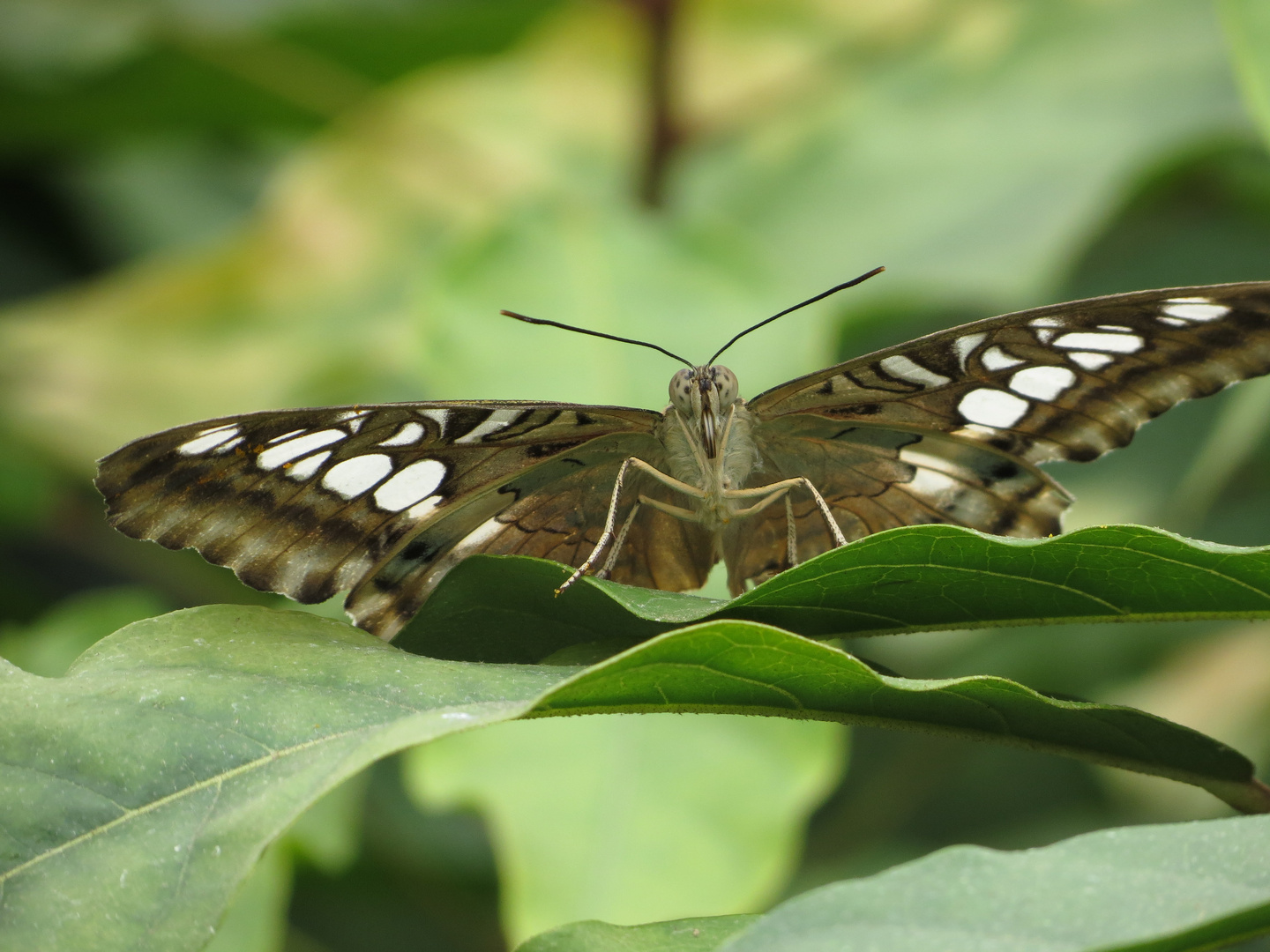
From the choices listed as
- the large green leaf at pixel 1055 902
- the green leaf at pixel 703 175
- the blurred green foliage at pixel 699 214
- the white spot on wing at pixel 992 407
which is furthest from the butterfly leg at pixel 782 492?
the green leaf at pixel 703 175

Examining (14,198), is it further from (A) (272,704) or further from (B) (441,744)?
(A) (272,704)

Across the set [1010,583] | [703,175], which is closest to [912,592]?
[1010,583]

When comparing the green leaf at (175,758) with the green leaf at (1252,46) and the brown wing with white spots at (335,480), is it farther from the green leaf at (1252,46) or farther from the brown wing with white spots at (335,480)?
the green leaf at (1252,46)

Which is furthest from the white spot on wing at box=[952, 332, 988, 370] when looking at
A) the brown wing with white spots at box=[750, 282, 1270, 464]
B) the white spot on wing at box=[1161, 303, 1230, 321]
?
the white spot on wing at box=[1161, 303, 1230, 321]

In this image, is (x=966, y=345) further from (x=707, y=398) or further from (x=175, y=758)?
(x=175, y=758)

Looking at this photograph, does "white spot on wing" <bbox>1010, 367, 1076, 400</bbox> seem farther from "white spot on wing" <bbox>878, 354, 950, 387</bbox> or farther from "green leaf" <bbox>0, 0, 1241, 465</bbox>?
"green leaf" <bbox>0, 0, 1241, 465</bbox>

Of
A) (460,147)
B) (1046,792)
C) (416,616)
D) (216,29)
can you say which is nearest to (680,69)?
(460,147)
